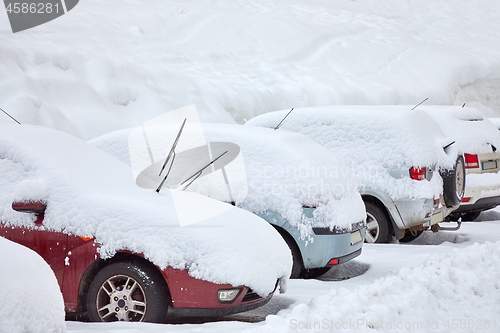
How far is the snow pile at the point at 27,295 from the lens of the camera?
272 centimetres

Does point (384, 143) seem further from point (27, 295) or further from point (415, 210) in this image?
point (27, 295)

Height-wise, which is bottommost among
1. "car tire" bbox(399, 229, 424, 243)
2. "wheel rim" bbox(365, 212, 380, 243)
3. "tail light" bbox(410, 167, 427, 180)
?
"car tire" bbox(399, 229, 424, 243)

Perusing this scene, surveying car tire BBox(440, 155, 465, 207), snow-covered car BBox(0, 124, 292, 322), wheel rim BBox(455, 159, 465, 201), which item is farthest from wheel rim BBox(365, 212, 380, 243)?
snow-covered car BBox(0, 124, 292, 322)

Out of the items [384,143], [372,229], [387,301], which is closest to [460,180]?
[384,143]

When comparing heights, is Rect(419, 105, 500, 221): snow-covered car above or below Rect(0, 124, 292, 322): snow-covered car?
below

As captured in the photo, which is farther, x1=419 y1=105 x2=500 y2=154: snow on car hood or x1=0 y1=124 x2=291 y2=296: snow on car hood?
x1=419 y1=105 x2=500 y2=154: snow on car hood

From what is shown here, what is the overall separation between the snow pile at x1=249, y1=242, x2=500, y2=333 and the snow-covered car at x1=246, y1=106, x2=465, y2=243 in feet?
5.52

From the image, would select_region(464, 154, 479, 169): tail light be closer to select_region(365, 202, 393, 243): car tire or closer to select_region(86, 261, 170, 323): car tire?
select_region(365, 202, 393, 243): car tire

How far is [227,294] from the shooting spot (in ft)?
15.1

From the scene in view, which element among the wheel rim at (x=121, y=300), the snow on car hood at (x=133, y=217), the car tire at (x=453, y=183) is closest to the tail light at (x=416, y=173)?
the car tire at (x=453, y=183)

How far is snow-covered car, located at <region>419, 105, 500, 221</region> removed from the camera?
31.0ft

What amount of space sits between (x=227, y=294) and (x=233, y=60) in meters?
15.4

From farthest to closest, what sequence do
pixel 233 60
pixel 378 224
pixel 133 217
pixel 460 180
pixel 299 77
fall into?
pixel 299 77 → pixel 233 60 → pixel 460 180 → pixel 378 224 → pixel 133 217

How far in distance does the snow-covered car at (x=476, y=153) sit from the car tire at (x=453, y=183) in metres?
0.82
